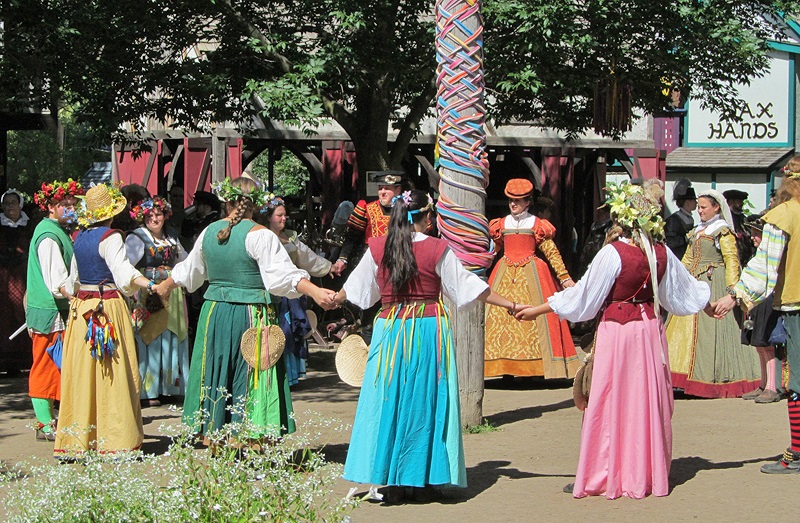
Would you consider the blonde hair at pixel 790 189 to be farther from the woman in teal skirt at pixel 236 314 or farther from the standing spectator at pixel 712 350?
the woman in teal skirt at pixel 236 314

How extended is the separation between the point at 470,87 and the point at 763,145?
17.2 meters

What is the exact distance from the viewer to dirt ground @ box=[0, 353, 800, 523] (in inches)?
245

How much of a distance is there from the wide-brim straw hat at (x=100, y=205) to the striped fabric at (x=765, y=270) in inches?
157

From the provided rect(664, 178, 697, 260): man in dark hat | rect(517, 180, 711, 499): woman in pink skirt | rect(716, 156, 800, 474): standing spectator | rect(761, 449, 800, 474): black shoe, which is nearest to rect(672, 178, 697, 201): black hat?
rect(664, 178, 697, 260): man in dark hat

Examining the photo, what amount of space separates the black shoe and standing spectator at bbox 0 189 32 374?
750cm

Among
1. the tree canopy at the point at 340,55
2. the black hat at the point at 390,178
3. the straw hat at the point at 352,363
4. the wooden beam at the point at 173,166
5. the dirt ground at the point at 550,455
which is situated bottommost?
the dirt ground at the point at 550,455

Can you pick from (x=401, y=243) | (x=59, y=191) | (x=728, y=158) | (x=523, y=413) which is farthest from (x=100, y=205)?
(x=728, y=158)

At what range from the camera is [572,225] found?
18609 mm

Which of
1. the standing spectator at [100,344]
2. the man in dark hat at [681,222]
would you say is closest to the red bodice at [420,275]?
the standing spectator at [100,344]

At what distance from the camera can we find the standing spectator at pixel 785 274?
6910 millimetres

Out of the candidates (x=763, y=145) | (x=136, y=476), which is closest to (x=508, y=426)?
(x=136, y=476)

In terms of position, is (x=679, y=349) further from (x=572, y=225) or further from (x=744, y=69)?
(x=572, y=225)

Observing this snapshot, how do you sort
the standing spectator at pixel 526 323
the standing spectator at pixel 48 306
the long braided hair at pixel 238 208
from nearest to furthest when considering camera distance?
1. the long braided hair at pixel 238 208
2. the standing spectator at pixel 48 306
3. the standing spectator at pixel 526 323

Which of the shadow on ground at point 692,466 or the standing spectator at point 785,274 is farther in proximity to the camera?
the shadow on ground at point 692,466
